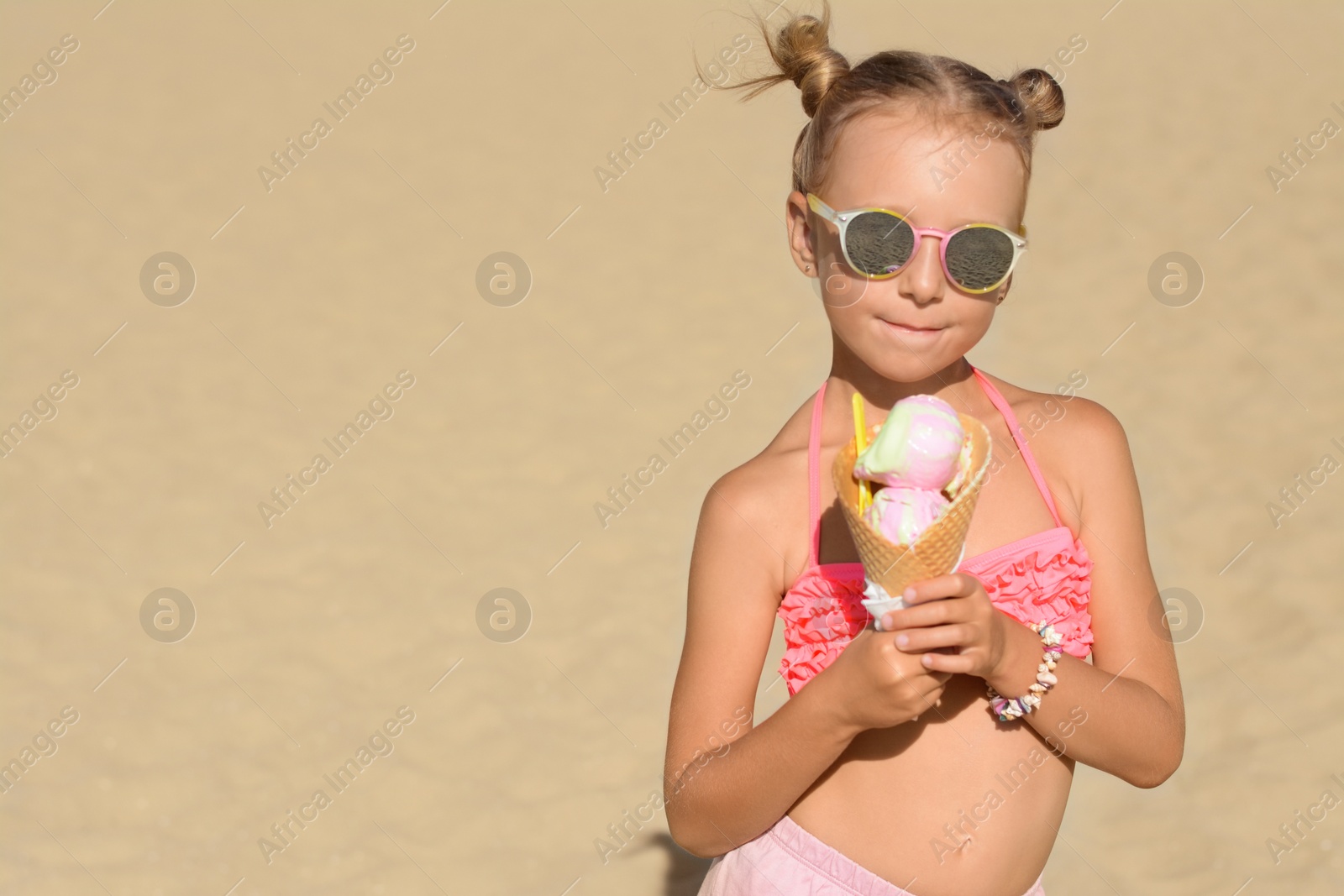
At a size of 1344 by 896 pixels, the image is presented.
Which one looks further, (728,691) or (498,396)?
(498,396)

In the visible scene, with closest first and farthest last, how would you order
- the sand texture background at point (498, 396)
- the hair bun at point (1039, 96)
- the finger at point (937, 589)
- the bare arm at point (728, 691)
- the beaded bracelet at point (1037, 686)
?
the finger at point (937, 589), the beaded bracelet at point (1037, 686), the bare arm at point (728, 691), the hair bun at point (1039, 96), the sand texture background at point (498, 396)

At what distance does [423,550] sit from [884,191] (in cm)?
527

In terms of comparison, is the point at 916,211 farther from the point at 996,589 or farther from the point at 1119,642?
the point at 1119,642

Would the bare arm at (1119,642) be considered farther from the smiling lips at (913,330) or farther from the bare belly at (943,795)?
the smiling lips at (913,330)

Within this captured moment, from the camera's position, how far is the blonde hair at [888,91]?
2.11 metres

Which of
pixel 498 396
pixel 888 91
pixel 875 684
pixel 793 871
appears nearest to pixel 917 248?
pixel 888 91

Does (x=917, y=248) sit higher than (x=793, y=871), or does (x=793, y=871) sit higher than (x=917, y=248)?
(x=917, y=248)

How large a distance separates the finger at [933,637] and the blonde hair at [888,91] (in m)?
0.79

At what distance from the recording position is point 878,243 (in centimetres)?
200

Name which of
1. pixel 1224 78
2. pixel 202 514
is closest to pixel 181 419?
pixel 202 514

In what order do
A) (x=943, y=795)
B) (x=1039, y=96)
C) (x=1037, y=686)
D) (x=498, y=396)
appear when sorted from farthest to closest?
1. (x=498, y=396)
2. (x=1039, y=96)
3. (x=943, y=795)
4. (x=1037, y=686)

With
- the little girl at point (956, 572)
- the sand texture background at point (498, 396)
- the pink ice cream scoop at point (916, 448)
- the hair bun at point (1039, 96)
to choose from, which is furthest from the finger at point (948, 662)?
the sand texture background at point (498, 396)

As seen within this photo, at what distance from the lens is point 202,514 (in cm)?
725

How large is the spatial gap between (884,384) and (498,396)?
20.5 feet
